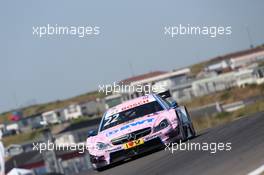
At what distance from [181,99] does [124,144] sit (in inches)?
3702

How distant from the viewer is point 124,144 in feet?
50.9

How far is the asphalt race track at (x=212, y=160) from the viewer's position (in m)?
11.1

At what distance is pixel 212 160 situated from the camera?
12.2 m

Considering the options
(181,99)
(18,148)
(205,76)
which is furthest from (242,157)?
(205,76)

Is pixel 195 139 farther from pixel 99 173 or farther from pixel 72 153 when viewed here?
pixel 72 153

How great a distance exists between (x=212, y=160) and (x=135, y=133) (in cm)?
354

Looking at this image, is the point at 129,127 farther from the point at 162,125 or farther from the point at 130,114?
the point at 130,114

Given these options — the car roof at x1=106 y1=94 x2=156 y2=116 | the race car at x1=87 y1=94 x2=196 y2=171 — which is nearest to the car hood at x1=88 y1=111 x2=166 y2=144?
the race car at x1=87 y1=94 x2=196 y2=171

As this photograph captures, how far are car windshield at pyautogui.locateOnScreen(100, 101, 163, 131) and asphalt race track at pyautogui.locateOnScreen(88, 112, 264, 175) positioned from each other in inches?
37.5

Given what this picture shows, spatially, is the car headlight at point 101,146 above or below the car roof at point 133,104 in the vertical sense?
below

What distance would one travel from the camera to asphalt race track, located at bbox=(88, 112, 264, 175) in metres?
Result: 11.1

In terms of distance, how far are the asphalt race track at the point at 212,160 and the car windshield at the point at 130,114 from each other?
953 mm

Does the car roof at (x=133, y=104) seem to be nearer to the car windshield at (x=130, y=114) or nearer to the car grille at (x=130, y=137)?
the car windshield at (x=130, y=114)

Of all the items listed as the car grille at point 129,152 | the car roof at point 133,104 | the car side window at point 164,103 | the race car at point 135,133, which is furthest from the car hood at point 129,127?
the car roof at point 133,104
